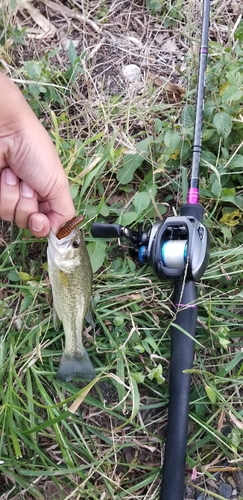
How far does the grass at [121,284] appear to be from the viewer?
239 centimetres

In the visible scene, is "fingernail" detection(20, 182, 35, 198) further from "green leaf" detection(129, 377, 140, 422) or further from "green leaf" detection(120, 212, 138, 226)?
"green leaf" detection(129, 377, 140, 422)

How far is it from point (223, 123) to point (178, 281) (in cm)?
96

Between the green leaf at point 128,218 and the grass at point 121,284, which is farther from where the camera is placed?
the green leaf at point 128,218

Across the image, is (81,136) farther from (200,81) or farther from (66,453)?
(66,453)

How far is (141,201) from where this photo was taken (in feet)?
8.77

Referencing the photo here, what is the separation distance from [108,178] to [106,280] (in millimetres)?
646

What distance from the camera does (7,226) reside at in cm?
285

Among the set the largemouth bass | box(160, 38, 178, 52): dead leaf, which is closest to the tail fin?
the largemouth bass

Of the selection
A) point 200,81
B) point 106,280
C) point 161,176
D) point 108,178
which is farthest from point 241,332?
point 200,81

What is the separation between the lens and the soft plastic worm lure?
2.24m

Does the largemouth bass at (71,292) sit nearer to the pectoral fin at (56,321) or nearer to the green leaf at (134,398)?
the pectoral fin at (56,321)

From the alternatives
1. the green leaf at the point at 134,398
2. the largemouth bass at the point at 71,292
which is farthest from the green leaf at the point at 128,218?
the green leaf at the point at 134,398

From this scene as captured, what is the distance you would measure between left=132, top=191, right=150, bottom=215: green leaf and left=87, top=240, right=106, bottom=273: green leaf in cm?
28

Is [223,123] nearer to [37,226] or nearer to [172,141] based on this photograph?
[172,141]
